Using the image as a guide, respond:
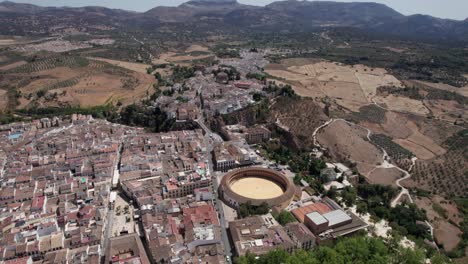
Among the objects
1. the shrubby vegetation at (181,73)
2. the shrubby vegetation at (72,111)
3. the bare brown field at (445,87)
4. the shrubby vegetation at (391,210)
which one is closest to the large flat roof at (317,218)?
the shrubby vegetation at (391,210)

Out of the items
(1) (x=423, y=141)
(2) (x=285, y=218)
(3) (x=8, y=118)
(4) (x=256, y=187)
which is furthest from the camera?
(1) (x=423, y=141)

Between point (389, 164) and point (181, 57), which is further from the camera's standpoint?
point (181, 57)

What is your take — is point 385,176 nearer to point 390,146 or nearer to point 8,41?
point 390,146

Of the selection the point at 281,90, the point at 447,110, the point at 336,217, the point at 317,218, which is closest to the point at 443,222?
the point at 336,217

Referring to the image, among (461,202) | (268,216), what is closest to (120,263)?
(268,216)

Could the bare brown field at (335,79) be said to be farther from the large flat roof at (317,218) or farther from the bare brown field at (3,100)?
the bare brown field at (3,100)
